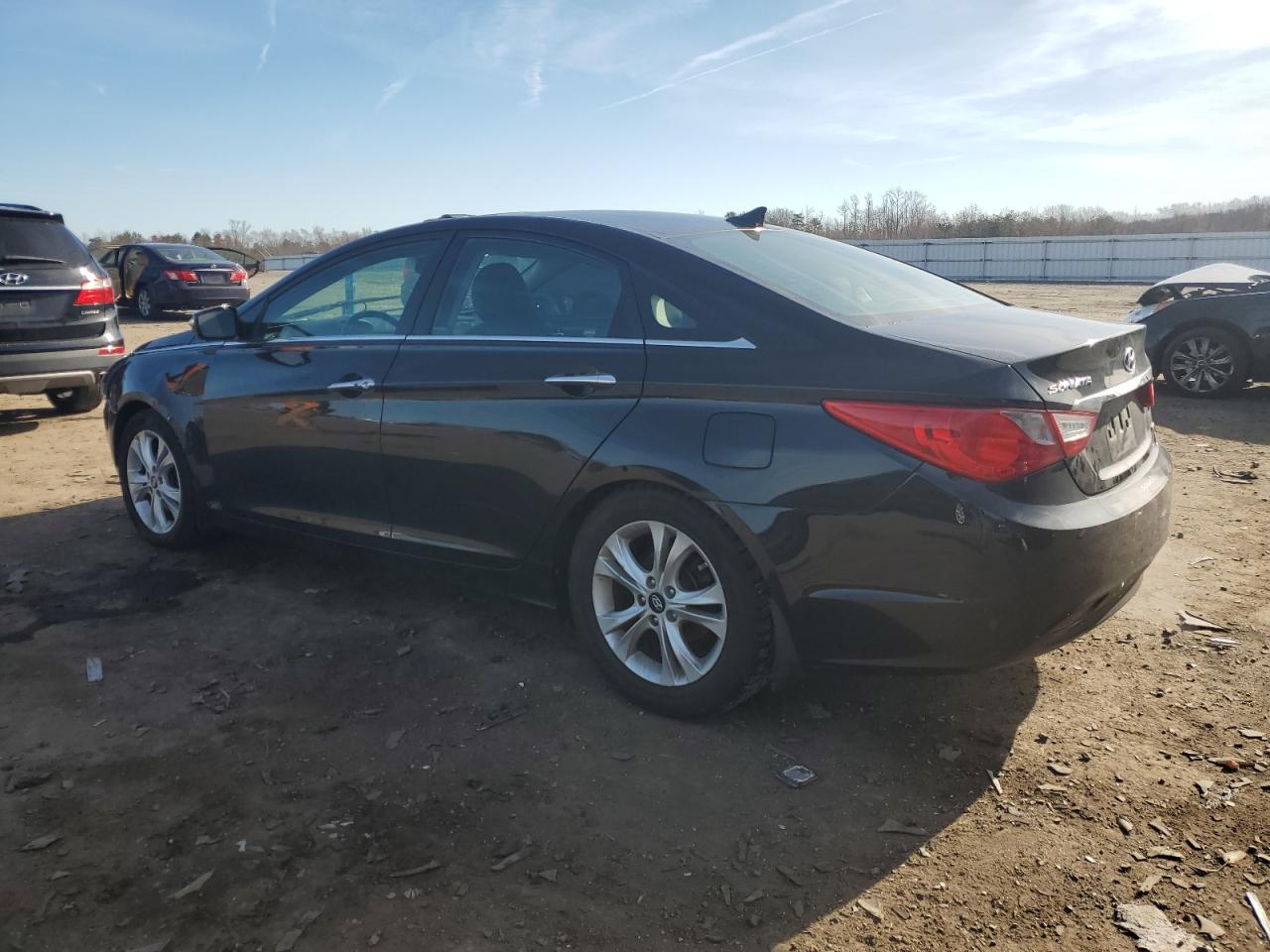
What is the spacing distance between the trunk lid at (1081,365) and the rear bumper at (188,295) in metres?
17.8

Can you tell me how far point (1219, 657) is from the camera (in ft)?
12.6

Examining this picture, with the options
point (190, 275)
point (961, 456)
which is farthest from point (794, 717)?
point (190, 275)

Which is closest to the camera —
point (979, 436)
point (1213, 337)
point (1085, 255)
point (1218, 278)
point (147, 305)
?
point (979, 436)

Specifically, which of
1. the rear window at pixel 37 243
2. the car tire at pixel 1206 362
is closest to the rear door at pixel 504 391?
the rear window at pixel 37 243

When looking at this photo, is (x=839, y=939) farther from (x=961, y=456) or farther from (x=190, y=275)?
(x=190, y=275)

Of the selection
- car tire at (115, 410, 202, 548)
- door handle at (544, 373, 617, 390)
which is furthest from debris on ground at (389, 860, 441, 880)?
car tire at (115, 410, 202, 548)

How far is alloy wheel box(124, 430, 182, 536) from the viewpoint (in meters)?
5.21

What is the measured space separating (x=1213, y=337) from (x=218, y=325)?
29.2ft

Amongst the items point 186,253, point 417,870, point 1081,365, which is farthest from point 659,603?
point 186,253

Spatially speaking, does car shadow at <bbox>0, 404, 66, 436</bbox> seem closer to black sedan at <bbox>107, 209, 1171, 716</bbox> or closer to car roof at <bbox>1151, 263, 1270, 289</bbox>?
black sedan at <bbox>107, 209, 1171, 716</bbox>

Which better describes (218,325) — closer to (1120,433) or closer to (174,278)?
(1120,433)

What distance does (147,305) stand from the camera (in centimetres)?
1923

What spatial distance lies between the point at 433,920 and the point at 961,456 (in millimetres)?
1821

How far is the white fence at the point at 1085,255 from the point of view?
29.9 metres
